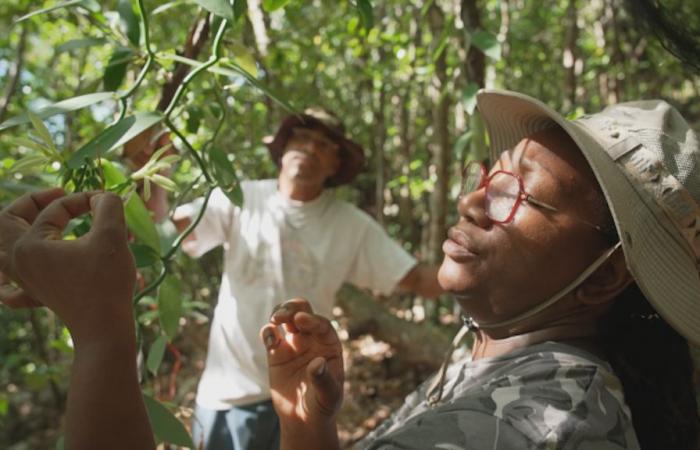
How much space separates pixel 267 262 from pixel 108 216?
1.33 metres

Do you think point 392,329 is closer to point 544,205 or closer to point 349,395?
point 349,395

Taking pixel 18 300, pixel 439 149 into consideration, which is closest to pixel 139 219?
pixel 18 300

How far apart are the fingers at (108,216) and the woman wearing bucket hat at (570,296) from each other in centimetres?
29

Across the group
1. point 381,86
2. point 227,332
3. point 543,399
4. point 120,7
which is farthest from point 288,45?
point 543,399

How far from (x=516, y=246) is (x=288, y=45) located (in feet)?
7.60

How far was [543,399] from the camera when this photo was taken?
2.29ft

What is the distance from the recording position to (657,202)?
2.61 feet

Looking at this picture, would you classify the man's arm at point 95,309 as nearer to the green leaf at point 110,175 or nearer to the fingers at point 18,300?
the fingers at point 18,300

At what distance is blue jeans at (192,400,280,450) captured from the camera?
5.78 ft

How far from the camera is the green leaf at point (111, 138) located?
0.78 metres

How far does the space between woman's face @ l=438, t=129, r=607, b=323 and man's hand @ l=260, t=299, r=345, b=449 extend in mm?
211

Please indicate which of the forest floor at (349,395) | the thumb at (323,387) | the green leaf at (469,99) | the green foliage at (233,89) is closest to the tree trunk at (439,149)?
the green foliage at (233,89)

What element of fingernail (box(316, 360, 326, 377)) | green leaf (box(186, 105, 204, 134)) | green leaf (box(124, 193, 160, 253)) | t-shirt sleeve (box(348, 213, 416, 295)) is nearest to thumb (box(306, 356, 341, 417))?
fingernail (box(316, 360, 326, 377))

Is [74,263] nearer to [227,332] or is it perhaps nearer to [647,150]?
[647,150]
